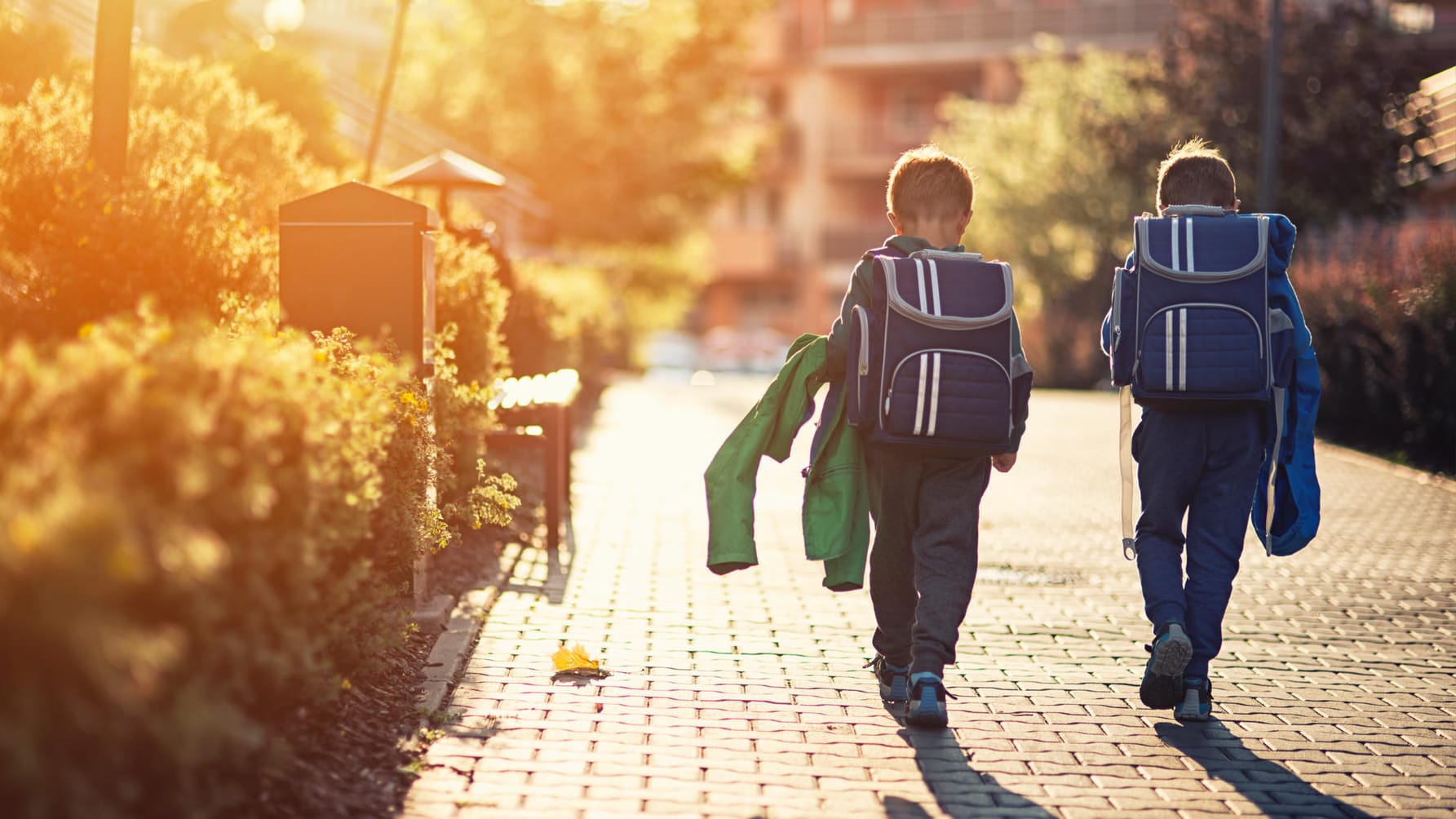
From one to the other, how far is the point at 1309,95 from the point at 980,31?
1219 inches

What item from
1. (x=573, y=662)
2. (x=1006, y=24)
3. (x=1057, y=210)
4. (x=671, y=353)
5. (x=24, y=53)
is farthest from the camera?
(x=1006, y=24)

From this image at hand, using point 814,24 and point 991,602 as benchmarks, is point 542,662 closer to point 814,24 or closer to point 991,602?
point 991,602

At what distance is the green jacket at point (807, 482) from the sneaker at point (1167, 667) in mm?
964

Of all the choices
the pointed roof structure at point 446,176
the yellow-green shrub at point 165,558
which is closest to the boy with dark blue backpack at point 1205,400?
the yellow-green shrub at point 165,558

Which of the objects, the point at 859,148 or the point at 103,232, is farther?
the point at 859,148

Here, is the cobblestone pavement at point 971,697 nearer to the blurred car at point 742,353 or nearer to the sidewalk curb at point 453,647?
the sidewalk curb at point 453,647

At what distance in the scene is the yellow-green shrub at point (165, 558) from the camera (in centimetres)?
263

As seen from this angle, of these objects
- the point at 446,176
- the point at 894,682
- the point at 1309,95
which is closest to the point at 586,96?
the point at 1309,95

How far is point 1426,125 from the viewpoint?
78.2ft

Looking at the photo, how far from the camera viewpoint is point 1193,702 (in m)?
5.70

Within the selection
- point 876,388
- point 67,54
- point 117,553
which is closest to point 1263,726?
point 876,388

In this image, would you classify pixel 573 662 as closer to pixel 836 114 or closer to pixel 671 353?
pixel 671 353

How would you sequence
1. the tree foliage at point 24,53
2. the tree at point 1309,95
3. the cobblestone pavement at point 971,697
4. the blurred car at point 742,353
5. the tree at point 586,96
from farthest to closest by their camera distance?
the blurred car at point 742,353 < the tree at point 586,96 < the tree at point 1309,95 < the tree foliage at point 24,53 < the cobblestone pavement at point 971,697

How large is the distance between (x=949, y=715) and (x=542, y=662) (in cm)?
152
